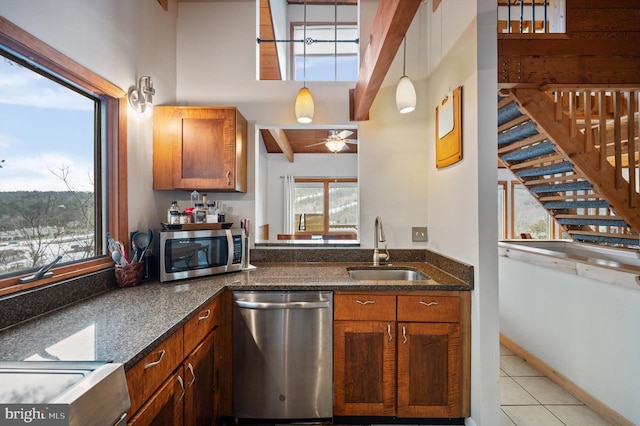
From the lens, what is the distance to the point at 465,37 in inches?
69.7

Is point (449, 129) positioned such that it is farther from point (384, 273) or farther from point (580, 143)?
point (580, 143)

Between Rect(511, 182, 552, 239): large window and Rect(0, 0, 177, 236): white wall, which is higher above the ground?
Rect(0, 0, 177, 236): white wall

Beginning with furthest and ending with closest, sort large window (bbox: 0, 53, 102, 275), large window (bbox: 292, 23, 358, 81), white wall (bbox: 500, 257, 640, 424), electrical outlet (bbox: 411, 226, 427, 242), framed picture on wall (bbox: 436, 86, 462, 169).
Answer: large window (bbox: 292, 23, 358, 81) → electrical outlet (bbox: 411, 226, 427, 242) → framed picture on wall (bbox: 436, 86, 462, 169) → white wall (bbox: 500, 257, 640, 424) → large window (bbox: 0, 53, 102, 275)

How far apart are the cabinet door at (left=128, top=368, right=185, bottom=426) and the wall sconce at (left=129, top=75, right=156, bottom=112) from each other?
63.7 inches

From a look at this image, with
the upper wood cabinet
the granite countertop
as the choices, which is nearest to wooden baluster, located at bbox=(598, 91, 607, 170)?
the granite countertop

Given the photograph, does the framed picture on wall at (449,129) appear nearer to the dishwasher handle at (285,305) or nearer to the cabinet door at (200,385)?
the dishwasher handle at (285,305)

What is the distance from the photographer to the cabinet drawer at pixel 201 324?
135 centimetres

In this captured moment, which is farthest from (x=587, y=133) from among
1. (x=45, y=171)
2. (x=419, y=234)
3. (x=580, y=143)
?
(x=45, y=171)

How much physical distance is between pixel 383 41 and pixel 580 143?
221cm

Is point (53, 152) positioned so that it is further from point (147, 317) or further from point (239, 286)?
point (239, 286)

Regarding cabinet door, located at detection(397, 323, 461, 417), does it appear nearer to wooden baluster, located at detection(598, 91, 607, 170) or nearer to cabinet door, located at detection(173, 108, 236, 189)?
cabinet door, located at detection(173, 108, 236, 189)

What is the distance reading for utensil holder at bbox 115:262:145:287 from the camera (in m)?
1.75

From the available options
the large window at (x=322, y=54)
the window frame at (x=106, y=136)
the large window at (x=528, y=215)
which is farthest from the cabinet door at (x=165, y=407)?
the large window at (x=528, y=215)

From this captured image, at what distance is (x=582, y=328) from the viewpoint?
206 cm
